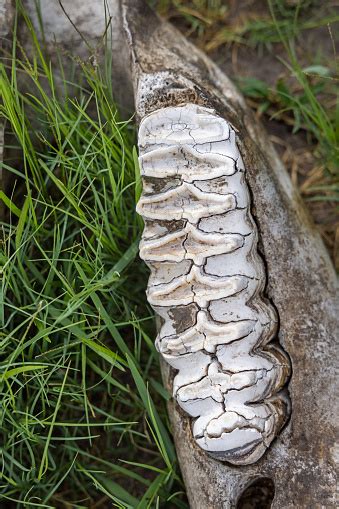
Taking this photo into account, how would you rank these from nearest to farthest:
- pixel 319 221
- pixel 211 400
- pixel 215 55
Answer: pixel 211 400
pixel 319 221
pixel 215 55

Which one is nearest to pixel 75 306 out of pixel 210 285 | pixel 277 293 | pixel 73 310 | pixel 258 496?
pixel 73 310

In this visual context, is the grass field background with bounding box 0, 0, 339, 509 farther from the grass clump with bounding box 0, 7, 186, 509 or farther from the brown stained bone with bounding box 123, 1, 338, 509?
the brown stained bone with bounding box 123, 1, 338, 509

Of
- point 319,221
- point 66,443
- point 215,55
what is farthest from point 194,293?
point 215,55

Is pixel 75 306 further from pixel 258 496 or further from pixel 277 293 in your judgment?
pixel 258 496

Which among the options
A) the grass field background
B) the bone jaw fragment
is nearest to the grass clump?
the grass field background

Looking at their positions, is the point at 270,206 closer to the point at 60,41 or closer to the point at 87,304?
the point at 87,304
